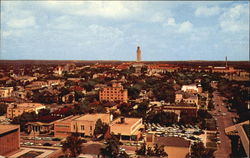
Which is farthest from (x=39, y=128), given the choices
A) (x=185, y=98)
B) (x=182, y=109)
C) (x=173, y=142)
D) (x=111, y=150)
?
(x=185, y=98)

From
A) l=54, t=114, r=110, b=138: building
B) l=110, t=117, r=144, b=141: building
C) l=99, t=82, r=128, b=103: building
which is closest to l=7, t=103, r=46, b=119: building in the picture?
l=54, t=114, r=110, b=138: building

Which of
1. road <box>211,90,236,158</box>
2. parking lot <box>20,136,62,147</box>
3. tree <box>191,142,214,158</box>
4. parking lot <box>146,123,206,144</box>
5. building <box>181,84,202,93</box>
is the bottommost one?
parking lot <box>20,136,62,147</box>

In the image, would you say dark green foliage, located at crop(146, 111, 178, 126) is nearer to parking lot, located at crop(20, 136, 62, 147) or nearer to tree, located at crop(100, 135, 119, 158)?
parking lot, located at crop(20, 136, 62, 147)

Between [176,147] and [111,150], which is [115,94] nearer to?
[111,150]

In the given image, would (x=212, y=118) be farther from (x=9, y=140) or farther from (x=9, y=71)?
(x=9, y=71)

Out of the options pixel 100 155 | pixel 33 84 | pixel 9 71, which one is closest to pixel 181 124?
pixel 100 155

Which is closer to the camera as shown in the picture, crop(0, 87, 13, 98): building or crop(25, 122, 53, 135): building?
crop(25, 122, 53, 135): building
